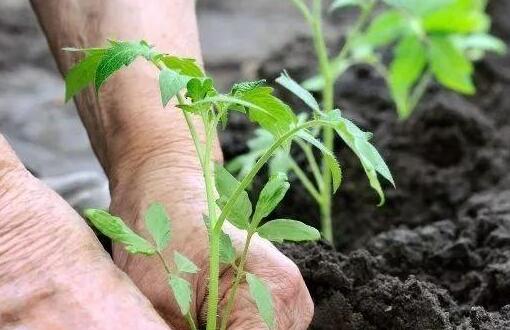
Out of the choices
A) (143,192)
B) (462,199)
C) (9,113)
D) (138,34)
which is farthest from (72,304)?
(9,113)

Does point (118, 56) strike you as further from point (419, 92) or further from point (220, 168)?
point (419, 92)

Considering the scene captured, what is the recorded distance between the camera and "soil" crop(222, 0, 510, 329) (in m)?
1.27

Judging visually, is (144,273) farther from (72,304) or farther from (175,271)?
(72,304)

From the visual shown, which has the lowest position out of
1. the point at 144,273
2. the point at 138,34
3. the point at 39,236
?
the point at 144,273

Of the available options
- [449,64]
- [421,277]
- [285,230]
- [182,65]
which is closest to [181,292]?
[285,230]

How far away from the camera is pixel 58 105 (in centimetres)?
316

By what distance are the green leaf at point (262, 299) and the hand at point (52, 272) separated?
125mm

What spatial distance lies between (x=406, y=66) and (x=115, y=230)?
4.90ft

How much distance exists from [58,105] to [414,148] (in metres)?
1.42

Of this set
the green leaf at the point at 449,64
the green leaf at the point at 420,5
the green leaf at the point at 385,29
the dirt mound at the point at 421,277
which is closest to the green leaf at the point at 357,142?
the dirt mound at the point at 421,277

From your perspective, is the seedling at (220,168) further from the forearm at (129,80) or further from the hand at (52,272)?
the forearm at (129,80)

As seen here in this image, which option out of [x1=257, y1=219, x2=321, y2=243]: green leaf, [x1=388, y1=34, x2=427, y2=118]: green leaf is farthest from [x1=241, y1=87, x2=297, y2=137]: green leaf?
[x1=388, y1=34, x2=427, y2=118]: green leaf

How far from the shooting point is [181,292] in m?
0.99

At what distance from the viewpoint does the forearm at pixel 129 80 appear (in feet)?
4.60
